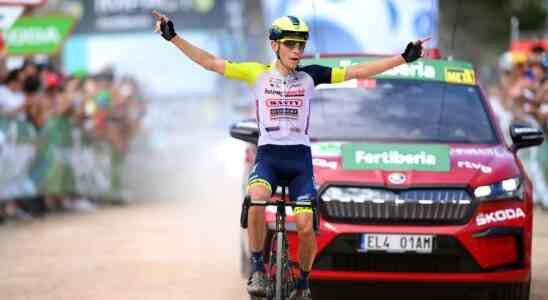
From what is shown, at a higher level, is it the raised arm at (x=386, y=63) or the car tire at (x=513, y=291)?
the raised arm at (x=386, y=63)

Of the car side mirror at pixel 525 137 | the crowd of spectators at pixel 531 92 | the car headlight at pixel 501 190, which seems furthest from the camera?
the crowd of spectators at pixel 531 92

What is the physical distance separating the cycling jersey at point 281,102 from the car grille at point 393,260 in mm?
856

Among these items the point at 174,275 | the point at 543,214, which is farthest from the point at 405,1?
the point at 174,275

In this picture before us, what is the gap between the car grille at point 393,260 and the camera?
27.8 feet

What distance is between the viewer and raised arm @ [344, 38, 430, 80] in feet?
26.1

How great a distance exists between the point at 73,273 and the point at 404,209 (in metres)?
3.58

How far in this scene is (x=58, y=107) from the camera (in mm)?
18406

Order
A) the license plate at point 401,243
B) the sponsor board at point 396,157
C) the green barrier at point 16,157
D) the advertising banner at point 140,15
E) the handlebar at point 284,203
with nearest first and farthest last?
1. the handlebar at point 284,203
2. the license plate at point 401,243
3. the sponsor board at point 396,157
4. the green barrier at point 16,157
5. the advertising banner at point 140,15

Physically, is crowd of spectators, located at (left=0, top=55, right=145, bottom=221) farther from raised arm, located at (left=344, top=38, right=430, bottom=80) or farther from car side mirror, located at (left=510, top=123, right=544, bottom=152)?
raised arm, located at (left=344, top=38, right=430, bottom=80)

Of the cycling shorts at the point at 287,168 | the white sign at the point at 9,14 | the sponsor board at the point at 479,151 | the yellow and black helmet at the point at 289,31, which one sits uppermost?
the yellow and black helmet at the point at 289,31

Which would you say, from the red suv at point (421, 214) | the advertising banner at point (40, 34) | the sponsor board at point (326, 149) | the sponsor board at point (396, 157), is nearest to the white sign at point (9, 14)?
the advertising banner at point (40, 34)

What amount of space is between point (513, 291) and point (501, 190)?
69 cm

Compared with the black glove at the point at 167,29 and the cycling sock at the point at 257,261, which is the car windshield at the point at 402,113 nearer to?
the cycling sock at the point at 257,261

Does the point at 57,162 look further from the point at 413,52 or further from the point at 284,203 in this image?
the point at 284,203
